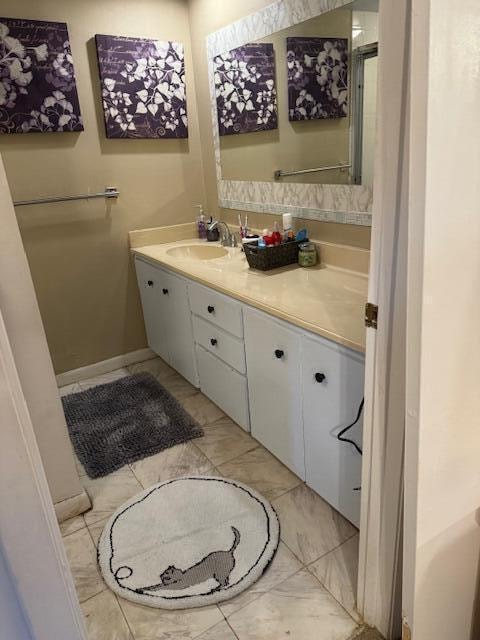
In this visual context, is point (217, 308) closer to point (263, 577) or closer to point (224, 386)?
point (224, 386)

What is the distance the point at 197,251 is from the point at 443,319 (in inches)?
81.0

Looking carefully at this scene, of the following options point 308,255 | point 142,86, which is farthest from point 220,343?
point 142,86

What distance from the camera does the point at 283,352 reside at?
1.63m

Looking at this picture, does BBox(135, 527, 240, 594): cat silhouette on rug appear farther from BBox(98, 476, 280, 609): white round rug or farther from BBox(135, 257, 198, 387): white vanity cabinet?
BBox(135, 257, 198, 387): white vanity cabinet

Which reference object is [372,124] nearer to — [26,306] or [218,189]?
[218,189]

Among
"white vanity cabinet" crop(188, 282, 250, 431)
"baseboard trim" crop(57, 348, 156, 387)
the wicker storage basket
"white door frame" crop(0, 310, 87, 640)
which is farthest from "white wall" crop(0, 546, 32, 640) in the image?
"baseboard trim" crop(57, 348, 156, 387)

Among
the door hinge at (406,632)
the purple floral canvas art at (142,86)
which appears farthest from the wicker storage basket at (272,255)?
the door hinge at (406,632)

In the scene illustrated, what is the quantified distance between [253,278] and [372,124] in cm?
78

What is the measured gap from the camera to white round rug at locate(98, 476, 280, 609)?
1.45 m

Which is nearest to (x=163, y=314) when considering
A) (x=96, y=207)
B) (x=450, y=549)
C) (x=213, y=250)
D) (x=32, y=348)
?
(x=213, y=250)

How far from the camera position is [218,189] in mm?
2795

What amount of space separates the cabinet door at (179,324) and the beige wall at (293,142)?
75 centimetres

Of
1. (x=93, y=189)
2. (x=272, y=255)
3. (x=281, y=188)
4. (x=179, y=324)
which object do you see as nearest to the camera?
(x=272, y=255)

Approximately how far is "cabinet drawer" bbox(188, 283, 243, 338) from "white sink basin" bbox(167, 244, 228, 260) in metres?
0.50
